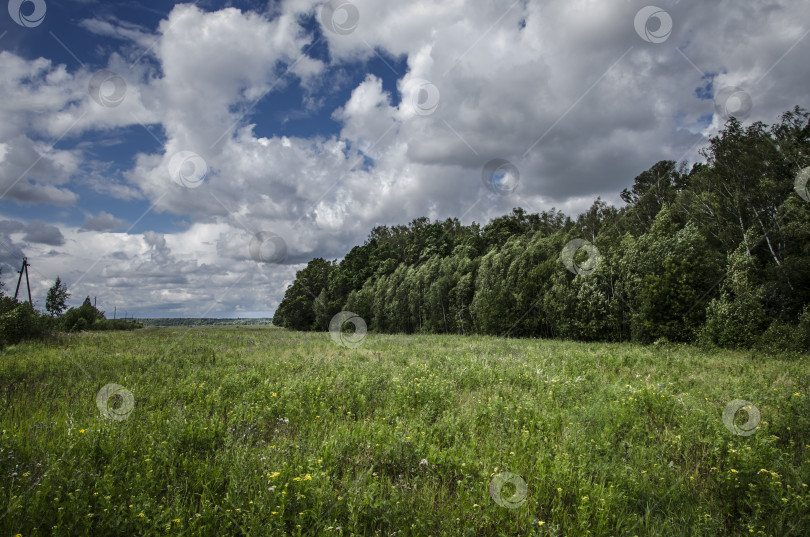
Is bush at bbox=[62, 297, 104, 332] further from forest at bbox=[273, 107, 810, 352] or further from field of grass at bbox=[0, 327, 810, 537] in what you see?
field of grass at bbox=[0, 327, 810, 537]

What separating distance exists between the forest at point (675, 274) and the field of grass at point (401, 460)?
1397cm

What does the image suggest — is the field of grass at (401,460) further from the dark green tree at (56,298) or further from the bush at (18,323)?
the dark green tree at (56,298)

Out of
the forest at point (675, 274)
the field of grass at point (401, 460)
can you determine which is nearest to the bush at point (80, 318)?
the forest at point (675, 274)

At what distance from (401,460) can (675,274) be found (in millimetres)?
23624

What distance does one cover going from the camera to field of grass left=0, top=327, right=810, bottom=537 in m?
4.04

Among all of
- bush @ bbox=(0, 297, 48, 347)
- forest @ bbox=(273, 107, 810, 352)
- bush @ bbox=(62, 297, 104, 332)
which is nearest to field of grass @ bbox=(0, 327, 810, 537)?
forest @ bbox=(273, 107, 810, 352)

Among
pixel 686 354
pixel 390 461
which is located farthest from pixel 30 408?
pixel 686 354

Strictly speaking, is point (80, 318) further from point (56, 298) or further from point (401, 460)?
point (401, 460)

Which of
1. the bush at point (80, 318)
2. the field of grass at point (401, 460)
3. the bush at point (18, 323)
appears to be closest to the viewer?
the field of grass at point (401, 460)

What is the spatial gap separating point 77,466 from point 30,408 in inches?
165

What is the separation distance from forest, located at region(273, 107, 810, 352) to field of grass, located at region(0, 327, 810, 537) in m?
14.0

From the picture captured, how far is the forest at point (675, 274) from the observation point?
21141mm

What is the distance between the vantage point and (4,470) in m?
4.41

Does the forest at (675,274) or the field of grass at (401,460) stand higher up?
the forest at (675,274)
